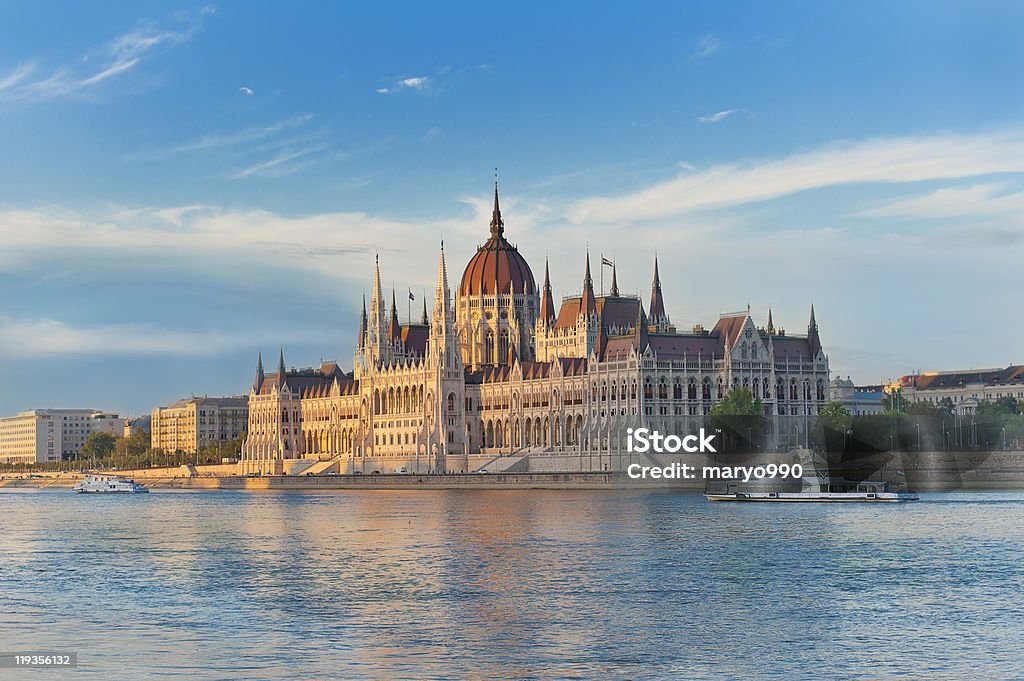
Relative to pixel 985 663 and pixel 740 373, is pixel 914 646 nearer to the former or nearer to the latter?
pixel 985 663

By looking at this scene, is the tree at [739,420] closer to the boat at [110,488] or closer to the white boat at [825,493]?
the white boat at [825,493]

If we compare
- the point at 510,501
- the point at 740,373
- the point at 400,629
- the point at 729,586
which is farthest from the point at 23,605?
the point at 740,373

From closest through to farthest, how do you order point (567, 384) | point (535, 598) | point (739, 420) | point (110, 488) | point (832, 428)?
point (535, 598) < point (832, 428) < point (739, 420) < point (567, 384) < point (110, 488)

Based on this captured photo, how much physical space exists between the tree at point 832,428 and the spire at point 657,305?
114ft

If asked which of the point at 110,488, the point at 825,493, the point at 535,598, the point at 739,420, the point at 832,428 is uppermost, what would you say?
the point at 739,420

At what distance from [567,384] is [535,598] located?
118 metres

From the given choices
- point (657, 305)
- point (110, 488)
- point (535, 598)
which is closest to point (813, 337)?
point (657, 305)

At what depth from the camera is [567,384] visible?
17038 cm

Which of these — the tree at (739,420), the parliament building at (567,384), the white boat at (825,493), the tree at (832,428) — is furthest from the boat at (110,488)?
the white boat at (825,493)

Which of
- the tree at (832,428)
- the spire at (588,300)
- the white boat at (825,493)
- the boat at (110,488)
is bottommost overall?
the white boat at (825,493)

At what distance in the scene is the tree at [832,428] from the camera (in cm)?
13525

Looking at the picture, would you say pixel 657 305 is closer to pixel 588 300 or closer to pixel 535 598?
pixel 588 300

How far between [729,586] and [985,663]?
Answer: 17147 millimetres

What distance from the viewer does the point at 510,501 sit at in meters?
123
